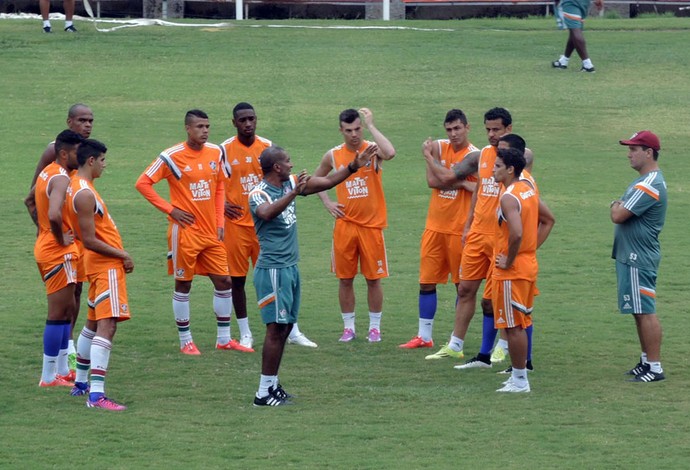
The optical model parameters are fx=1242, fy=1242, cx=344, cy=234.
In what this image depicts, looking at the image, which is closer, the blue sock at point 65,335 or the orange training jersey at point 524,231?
the orange training jersey at point 524,231

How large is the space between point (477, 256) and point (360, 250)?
143cm

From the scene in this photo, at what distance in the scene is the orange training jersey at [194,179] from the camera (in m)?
11.6

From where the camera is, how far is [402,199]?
19.0 m

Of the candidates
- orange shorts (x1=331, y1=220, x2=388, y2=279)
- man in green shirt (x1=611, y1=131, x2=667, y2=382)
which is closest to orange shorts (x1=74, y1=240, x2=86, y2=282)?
orange shorts (x1=331, y1=220, x2=388, y2=279)

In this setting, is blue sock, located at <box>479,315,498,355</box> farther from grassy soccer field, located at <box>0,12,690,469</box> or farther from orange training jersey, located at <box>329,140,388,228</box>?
orange training jersey, located at <box>329,140,388,228</box>

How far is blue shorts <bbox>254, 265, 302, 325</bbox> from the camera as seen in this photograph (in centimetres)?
977

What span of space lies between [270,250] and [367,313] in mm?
3760

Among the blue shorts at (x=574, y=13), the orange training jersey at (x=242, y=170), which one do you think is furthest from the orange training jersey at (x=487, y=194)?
the blue shorts at (x=574, y=13)

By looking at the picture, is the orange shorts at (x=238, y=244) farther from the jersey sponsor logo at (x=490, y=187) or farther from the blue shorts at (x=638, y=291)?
the blue shorts at (x=638, y=291)

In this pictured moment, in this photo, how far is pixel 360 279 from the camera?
1523 cm

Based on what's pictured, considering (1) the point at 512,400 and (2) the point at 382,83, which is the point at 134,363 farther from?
(2) the point at 382,83

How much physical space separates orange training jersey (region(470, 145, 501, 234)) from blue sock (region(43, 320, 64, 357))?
147 inches

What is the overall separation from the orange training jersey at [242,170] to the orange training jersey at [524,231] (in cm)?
301

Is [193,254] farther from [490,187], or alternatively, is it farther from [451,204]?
[490,187]
